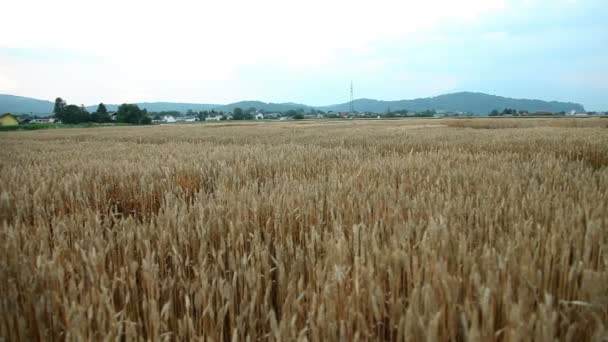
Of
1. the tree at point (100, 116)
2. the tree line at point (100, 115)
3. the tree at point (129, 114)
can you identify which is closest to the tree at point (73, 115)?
the tree line at point (100, 115)

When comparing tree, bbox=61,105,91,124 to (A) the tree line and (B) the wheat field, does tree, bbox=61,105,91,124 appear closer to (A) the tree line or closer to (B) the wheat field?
(A) the tree line

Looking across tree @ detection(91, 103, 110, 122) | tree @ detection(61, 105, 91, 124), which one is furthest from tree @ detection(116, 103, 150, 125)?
tree @ detection(61, 105, 91, 124)

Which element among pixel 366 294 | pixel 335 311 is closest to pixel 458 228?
pixel 366 294

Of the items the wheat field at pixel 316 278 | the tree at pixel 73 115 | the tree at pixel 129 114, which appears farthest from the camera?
the tree at pixel 129 114

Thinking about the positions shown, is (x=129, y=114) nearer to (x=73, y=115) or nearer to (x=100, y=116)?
(x=100, y=116)

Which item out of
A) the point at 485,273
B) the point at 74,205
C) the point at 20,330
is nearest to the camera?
the point at 20,330

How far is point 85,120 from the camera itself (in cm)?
9744

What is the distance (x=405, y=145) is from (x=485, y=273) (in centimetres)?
857

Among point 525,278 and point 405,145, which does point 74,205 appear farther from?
point 405,145

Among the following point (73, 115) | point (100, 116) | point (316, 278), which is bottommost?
point (316, 278)

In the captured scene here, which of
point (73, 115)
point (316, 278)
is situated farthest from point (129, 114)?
point (316, 278)

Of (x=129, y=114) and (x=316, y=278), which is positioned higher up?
(x=129, y=114)

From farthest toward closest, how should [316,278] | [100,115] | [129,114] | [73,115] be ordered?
[100,115] < [129,114] < [73,115] < [316,278]

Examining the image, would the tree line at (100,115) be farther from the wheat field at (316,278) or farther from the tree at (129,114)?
the wheat field at (316,278)
